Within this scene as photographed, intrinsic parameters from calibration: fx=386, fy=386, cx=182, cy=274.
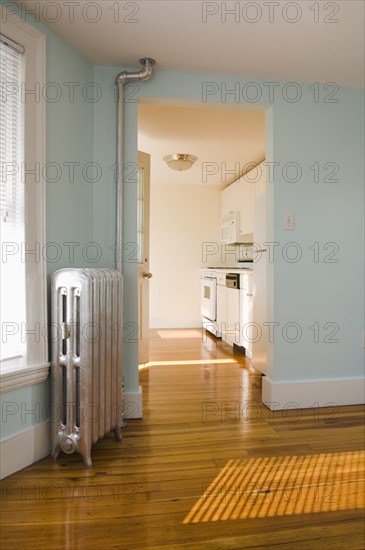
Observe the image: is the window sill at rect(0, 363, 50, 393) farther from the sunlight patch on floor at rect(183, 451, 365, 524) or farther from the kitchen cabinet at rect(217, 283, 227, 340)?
the kitchen cabinet at rect(217, 283, 227, 340)

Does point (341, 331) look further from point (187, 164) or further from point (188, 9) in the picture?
point (187, 164)

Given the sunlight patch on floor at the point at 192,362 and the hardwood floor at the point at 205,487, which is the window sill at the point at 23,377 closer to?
the hardwood floor at the point at 205,487

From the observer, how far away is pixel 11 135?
188 centimetres

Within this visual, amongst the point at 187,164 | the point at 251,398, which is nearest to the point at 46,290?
the point at 251,398

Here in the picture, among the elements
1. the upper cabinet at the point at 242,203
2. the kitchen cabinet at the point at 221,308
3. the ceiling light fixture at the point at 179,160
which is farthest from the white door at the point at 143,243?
the upper cabinet at the point at 242,203

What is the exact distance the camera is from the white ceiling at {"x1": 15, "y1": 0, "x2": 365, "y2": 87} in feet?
6.30

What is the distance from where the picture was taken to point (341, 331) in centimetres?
280

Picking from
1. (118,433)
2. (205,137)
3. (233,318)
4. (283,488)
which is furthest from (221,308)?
(283,488)

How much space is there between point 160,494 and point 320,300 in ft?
5.67

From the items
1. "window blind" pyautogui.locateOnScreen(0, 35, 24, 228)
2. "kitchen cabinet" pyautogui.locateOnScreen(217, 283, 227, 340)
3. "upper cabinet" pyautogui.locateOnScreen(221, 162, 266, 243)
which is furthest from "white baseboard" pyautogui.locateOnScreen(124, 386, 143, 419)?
"upper cabinet" pyautogui.locateOnScreen(221, 162, 266, 243)

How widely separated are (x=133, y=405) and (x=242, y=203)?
11.2 feet

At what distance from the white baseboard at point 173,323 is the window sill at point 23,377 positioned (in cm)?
429

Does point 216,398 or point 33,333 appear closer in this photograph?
point 33,333

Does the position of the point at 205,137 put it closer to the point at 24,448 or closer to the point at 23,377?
the point at 23,377
